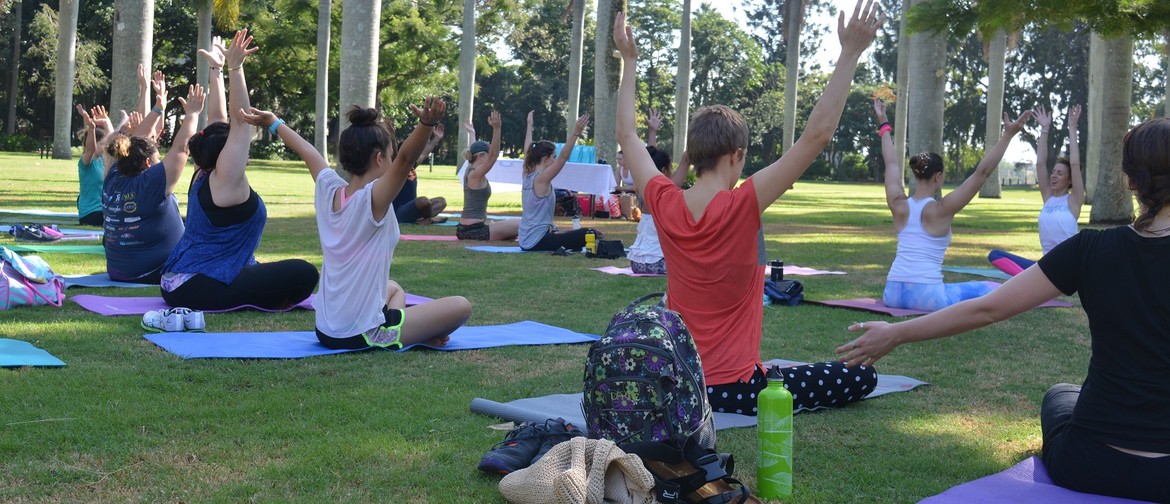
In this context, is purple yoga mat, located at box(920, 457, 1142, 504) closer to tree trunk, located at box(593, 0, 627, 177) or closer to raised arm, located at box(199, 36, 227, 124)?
raised arm, located at box(199, 36, 227, 124)

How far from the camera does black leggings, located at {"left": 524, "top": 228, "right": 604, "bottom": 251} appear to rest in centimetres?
1252

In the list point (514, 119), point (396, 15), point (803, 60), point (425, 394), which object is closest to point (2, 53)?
point (396, 15)

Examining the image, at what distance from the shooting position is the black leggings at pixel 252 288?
7.12m

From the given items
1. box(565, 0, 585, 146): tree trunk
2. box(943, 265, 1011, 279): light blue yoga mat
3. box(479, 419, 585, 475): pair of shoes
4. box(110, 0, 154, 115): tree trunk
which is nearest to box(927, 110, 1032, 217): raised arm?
box(943, 265, 1011, 279): light blue yoga mat

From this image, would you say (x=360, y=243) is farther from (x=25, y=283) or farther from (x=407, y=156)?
(x=25, y=283)

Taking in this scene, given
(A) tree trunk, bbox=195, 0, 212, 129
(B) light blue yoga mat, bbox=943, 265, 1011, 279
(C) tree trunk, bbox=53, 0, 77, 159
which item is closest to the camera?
(B) light blue yoga mat, bbox=943, 265, 1011, 279

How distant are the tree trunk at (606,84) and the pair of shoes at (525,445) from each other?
17534 millimetres

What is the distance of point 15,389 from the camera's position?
4.68 m

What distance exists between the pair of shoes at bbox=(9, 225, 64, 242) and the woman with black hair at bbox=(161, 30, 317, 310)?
15.3ft

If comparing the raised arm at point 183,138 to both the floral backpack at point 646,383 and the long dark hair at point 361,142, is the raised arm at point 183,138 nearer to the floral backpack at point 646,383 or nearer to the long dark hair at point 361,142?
the long dark hair at point 361,142

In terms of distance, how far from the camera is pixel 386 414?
179 inches

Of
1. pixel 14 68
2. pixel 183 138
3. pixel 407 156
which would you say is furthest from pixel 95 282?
pixel 14 68

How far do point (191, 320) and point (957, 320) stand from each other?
484cm

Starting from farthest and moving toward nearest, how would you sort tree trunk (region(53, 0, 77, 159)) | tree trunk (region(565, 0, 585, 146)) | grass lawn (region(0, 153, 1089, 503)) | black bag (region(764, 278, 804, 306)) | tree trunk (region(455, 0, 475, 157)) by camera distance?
tree trunk (region(455, 0, 475, 157)), tree trunk (region(53, 0, 77, 159)), tree trunk (region(565, 0, 585, 146)), black bag (region(764, 278, 804, 306)), grass lawn (region(0, 153, 1089, 503))
